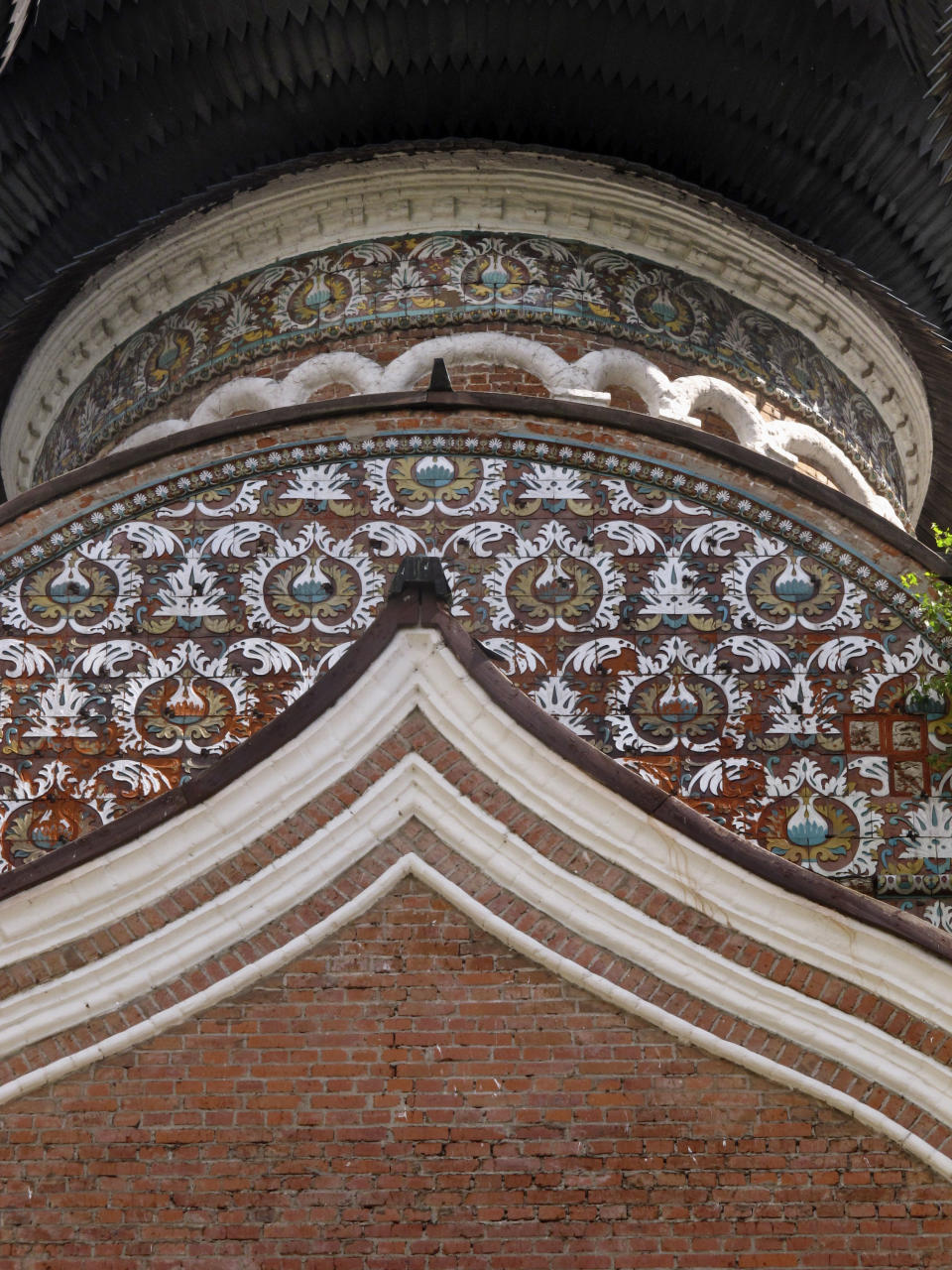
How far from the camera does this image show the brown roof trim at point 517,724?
5922mm

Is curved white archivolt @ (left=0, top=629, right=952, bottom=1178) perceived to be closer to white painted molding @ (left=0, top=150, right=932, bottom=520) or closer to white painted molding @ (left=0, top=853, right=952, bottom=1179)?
white painted molding @ (left=0, top=853, right=952, bottom=1179)

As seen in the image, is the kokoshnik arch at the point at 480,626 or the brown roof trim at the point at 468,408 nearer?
the kokoshnik arch at the point at 480,626

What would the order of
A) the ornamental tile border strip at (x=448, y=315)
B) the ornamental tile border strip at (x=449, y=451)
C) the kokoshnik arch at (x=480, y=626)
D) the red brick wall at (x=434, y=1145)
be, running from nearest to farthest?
the red brick wall at (x=434, y=1145)
the kokoshnik arch at (x=480, y=626)
the ornamental tile border strip at (x=449, y=451)
the ornamental tile border strip at (x=448, y=315)

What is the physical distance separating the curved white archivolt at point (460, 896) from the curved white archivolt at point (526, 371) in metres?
4.22

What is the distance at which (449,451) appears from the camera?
836cm

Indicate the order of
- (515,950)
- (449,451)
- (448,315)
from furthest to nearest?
(448,315), (449,451), (515,950)

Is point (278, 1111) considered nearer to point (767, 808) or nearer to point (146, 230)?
point (767, 808)

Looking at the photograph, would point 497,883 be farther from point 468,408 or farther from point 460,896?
point 468,408

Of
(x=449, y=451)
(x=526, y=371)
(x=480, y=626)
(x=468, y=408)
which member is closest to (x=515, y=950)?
(x=480, y=626)

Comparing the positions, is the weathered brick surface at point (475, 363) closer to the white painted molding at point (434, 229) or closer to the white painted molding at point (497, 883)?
the white painted molding at point (434, 229)

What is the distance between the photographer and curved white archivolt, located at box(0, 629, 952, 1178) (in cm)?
590

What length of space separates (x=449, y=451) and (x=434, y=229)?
2.69 m

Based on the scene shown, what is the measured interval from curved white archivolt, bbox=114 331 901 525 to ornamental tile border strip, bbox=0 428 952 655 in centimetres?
178

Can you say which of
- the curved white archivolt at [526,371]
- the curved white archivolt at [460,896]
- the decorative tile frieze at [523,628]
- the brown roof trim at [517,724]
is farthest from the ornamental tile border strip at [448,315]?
the curved white archivolt at [460,896]
